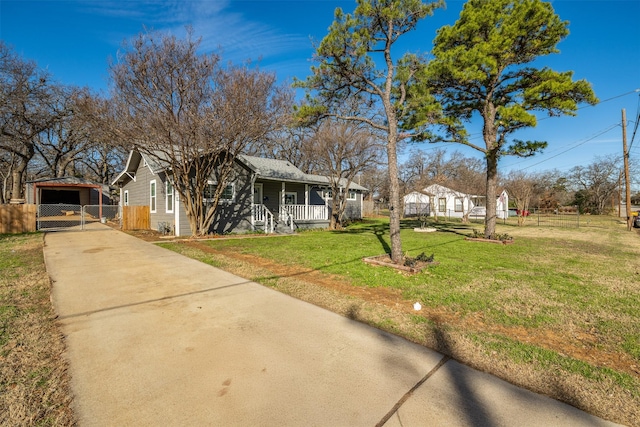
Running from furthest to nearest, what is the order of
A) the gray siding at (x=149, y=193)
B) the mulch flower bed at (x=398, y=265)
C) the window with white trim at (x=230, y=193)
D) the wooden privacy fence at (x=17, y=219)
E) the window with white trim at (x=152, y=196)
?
the window with white trim at (x=152, y=196), the gray siding at (x=149, y=193), the window with white trim at (x=230, y=193), the wooden privacy fence at (x=17, y=219), the mulch flower bed at (x=398, y=265)

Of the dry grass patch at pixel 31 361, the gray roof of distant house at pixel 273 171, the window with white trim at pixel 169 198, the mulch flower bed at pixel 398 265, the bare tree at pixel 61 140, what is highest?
the bare tree at pixel 61 140

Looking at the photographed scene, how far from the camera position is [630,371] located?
2699 millimetres

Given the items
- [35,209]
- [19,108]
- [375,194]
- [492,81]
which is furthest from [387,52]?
[375,194]

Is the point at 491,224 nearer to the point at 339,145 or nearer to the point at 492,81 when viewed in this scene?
the point at 492,81

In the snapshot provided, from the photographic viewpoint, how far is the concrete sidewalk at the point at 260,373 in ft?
6.86

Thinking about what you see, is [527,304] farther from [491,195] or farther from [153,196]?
[153,196]

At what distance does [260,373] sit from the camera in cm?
259

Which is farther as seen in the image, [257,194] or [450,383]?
[257,194]

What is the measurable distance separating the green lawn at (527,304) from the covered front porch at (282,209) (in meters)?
6.12

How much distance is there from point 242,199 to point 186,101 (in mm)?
5304

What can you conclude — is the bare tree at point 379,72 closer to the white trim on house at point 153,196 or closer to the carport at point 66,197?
the white trim on house at point 153,196

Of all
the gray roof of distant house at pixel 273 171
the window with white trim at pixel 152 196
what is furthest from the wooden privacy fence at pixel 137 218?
the gray roof of distant house at pixel 273 171

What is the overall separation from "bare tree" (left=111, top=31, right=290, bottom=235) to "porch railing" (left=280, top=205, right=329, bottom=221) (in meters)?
5.24

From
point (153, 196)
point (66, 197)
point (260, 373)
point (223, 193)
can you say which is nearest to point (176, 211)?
point (223, 193)
